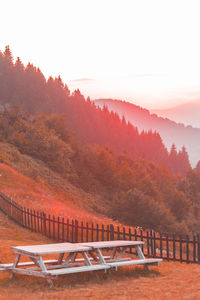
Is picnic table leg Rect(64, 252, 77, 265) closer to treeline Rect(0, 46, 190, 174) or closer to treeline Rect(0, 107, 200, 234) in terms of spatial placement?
treeline Rect(0, 107, 200, 234)

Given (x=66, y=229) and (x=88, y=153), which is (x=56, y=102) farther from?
(x=66, y=229)

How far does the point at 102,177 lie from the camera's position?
3447 inches

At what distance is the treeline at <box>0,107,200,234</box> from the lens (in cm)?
6438

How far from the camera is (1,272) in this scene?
37.6 ft

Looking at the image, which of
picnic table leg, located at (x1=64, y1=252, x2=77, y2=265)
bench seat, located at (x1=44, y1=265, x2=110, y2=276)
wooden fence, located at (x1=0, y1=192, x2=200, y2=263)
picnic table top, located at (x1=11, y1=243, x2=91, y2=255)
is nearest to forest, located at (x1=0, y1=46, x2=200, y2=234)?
wooden fence, located at (x1=0, y1=192, x2=200, y2=263)

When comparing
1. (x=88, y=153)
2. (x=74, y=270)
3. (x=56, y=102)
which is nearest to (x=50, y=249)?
(x=74, y=270)

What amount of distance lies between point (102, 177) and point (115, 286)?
77594 mm

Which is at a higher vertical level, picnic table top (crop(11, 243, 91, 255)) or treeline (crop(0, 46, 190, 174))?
treeline (crop(0, 46, 190, 174))

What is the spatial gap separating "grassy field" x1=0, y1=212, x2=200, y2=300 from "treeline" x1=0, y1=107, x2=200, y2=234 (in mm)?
49027

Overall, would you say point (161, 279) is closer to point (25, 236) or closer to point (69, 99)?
point (25, 236)

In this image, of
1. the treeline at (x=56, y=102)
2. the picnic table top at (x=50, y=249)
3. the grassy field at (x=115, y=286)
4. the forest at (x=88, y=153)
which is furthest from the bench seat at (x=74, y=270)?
the treeline at (x=56, y=102)

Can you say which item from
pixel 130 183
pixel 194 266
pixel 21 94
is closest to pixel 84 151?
pixel 130 183

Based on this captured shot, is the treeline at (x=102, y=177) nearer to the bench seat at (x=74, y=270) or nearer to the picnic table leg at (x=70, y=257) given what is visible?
the picnic table leg at (x=70, y=257)

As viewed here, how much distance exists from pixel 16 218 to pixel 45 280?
14.5m
